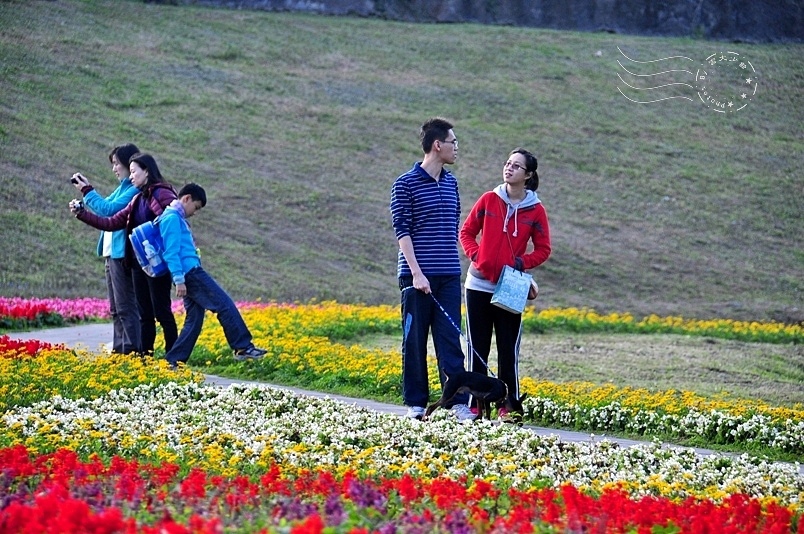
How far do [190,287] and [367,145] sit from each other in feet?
79.2

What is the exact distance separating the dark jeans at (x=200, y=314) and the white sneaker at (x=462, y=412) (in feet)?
10.4

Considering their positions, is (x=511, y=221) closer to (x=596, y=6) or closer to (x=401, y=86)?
(x=401, y=86)

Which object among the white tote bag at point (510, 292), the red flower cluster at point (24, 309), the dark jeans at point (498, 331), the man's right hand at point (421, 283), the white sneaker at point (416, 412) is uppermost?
the man's right hand at point (421, 283)

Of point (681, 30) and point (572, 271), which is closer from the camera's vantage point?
point (572, 271)

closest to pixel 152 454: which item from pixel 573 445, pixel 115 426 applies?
pixel 115 426

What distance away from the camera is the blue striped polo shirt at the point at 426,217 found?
355 inches

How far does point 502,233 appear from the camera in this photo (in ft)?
30.4

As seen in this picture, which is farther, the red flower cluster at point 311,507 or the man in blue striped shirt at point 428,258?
the man in blue striped shirt at point 428,258

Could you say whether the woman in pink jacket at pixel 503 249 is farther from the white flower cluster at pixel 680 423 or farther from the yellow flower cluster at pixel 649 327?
the yellow flower cluster at pixel 649 327

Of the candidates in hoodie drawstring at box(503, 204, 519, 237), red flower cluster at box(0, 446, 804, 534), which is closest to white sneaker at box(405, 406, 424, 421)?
hoodie drawstring at box(503, 204, 519, 237)

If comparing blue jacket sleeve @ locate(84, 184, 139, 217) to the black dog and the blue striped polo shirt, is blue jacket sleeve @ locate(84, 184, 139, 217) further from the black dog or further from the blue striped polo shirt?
the black dog

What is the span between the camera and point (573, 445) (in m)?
7.93

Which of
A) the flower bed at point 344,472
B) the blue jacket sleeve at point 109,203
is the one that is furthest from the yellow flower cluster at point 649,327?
the flower bed at point 344,472

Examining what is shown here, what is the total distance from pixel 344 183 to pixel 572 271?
6.80 meters
